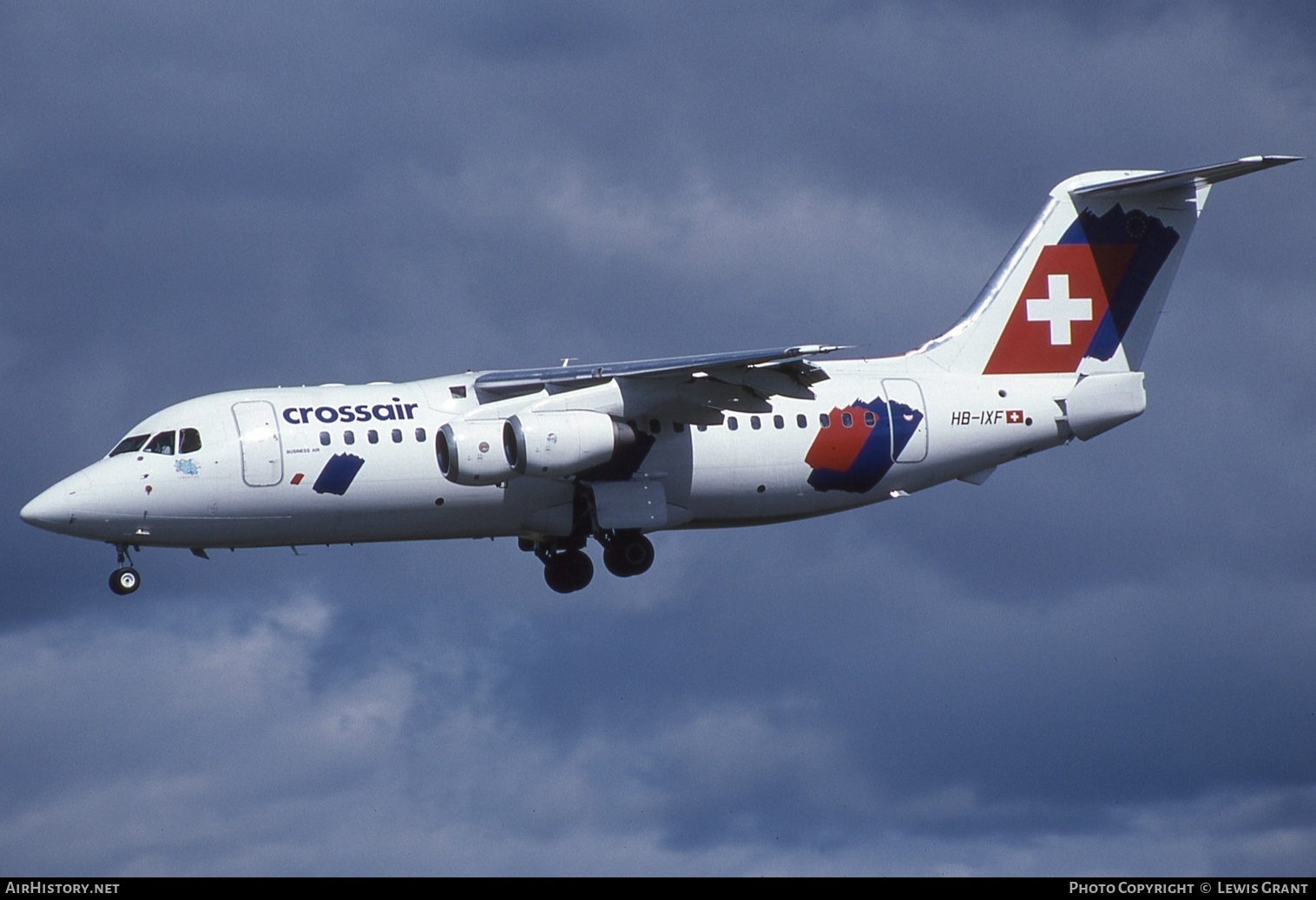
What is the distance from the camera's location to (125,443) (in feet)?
103

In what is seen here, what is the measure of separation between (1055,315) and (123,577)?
15225 millimetres

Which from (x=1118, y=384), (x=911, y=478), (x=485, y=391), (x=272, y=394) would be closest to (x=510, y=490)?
(x=485, y=391)

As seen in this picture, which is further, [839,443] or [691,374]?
[839,443]

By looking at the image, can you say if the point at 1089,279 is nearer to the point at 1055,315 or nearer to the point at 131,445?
the point at 1055,315

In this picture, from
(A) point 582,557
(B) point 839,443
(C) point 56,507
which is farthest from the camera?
(A) point 582,557

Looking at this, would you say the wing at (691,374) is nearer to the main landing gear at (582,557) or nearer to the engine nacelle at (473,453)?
the engine nacelle at (473,453)

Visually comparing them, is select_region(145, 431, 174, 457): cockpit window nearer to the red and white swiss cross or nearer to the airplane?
the airplane

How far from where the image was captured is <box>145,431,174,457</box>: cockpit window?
31156 mm

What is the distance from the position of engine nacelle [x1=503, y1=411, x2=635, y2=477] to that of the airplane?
0.03m

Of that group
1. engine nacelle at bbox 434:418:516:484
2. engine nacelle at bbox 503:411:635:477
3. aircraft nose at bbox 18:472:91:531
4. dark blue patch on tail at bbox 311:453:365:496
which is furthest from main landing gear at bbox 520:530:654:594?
aircraft nose at bbox 18:472:91:531

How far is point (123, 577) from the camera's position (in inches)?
1244

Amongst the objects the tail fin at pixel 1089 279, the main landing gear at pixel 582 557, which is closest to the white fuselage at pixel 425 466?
the main landing gear at pixel 582 557

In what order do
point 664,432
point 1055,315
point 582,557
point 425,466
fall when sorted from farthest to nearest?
1. point 1055,315
2. point 582,557
3. point 664,432
4. point 425,466

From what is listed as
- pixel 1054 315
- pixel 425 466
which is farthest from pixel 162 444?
pixel 1054 315
